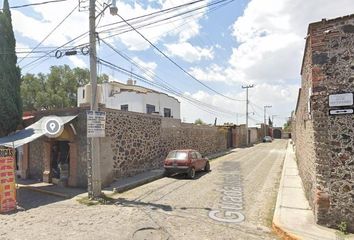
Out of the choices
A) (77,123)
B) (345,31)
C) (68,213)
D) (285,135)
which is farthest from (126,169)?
(285,135)

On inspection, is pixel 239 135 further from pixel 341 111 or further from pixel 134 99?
pixel 341 111

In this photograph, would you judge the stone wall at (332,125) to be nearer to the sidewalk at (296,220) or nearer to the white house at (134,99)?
the sidewalk at (296,220)

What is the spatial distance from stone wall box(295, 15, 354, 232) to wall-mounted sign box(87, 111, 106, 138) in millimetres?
7634

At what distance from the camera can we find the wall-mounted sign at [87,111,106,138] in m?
11.5

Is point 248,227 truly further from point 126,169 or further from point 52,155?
point 52,155

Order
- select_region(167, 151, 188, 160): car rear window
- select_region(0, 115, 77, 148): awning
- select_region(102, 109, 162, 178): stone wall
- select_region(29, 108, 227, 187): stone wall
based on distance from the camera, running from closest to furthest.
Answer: select_region(0, 115, 77, 148): awning < select_region(29, 108, 227, 187): stone wall < select_region(102, 109, 162, 178): stone wall < select_region(167, 151, 188, 160): car rear window

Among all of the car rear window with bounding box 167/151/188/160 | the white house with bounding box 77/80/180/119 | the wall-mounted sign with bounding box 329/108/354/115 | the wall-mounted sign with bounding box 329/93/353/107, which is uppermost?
the white house with bounding box 77/80/180/119

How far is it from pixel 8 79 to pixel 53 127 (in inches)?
157

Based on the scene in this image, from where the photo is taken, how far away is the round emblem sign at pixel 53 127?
42.7ft

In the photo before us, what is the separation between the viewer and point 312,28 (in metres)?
7.89

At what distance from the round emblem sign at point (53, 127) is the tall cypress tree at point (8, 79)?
2.56 m

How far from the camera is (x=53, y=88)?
4241 centimetres

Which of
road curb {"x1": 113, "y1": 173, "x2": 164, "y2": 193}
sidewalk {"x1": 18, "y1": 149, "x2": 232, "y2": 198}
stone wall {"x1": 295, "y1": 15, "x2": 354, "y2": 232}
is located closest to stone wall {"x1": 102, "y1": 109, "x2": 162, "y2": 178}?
sidewalk {"x1": 18, "y1": 149, "x2": 232, "y2": 198}

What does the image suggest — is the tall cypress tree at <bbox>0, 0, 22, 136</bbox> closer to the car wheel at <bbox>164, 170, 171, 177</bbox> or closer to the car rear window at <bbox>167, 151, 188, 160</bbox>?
the car wheel at <bbox>164, 170, 171, 177</bbox>
